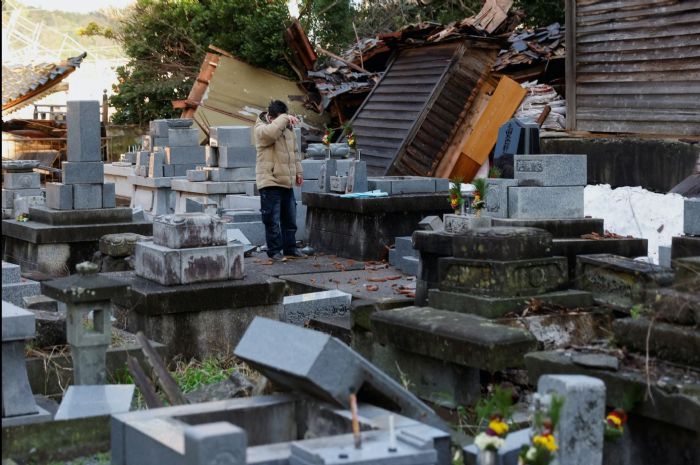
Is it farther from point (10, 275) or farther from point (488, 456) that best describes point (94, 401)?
point (10, 275)

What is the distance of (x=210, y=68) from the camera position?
25.1m

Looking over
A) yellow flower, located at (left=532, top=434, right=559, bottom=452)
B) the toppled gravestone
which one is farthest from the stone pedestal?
yellow flower, located at (left=532, top=434, right=559, bottom=452)

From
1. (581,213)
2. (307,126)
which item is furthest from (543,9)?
(581,213)

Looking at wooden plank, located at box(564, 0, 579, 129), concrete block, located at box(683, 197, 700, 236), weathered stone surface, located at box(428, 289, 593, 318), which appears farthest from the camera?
wooden plank, located at box(564, 0, 579, 129)

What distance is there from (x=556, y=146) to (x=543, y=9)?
7690mm

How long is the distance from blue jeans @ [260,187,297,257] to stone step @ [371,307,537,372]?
17.5 ft

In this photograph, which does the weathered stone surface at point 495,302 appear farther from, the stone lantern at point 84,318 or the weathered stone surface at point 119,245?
the weathered stone surface at point 119,245

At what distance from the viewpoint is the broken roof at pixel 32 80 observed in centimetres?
2695

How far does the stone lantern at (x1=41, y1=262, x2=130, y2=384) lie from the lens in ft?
21.1

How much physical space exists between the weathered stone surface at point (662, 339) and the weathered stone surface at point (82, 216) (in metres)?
8.32

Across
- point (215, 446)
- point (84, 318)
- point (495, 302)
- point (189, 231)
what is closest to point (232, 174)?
point (189, 231)

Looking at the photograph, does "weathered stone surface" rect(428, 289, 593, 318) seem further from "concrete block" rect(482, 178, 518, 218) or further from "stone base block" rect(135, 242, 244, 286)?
"concrete block" rect(482, 178, 518, 218)

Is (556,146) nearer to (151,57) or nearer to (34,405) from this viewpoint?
(34,405)

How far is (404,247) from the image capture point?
12453mm
